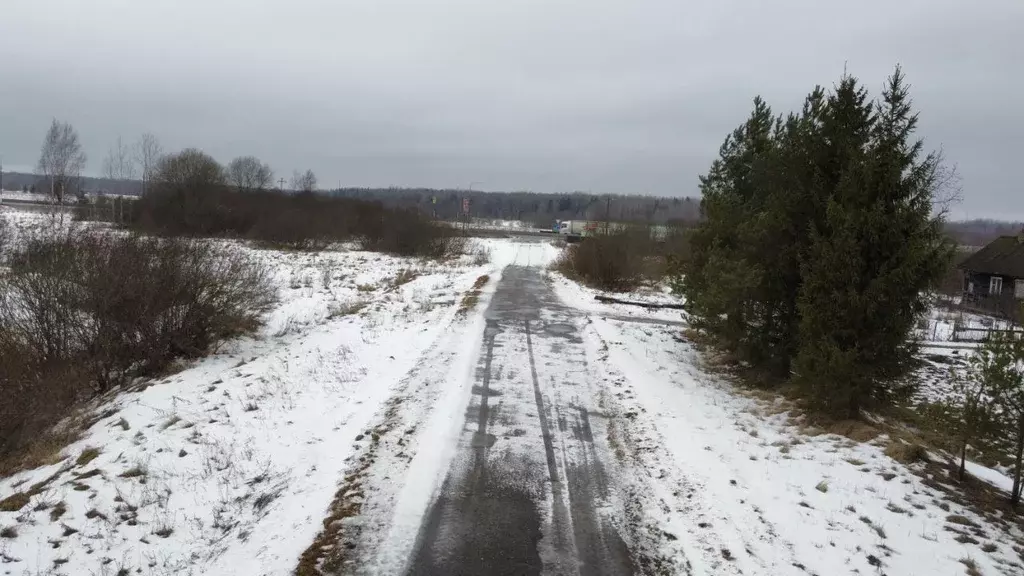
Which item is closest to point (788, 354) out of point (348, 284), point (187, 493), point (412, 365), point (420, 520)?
point (412, 365)

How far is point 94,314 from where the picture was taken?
10.6m

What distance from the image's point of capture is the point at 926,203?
7.69 m

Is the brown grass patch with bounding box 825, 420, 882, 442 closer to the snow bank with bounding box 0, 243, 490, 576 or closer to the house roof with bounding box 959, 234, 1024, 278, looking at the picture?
the snow bank with bounding box 0, 243, 490, 576

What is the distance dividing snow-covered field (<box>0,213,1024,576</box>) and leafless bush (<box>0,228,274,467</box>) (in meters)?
1.10

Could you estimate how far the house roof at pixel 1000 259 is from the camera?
37.1 meters

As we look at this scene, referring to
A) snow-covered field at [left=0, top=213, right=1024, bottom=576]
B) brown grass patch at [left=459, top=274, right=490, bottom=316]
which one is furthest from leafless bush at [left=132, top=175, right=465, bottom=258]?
snow-covered field at [left=0, top=213, right=1024, bottom=576]

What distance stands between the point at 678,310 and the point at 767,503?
51.1 ft

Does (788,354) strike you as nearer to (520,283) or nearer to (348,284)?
(520,283)

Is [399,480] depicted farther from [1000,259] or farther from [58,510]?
[1000,259]

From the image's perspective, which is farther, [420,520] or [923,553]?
[420,520]

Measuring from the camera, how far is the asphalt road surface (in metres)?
4.61

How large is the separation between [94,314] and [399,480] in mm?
8160

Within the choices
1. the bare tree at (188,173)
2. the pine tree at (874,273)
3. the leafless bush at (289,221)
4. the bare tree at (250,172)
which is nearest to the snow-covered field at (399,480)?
the pine tree at (874,273)

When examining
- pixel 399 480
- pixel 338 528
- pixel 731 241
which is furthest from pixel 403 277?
pixel 338 528
